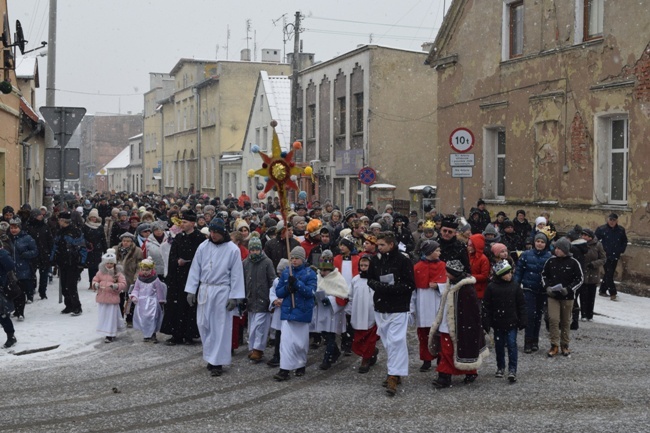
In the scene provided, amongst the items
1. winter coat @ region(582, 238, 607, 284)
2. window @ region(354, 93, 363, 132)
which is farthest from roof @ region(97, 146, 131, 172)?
winter coat @ region(582, 238, 607, 284)

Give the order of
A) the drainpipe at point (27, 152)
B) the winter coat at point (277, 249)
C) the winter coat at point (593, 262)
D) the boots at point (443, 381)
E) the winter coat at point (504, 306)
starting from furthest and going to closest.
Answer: the drainpipe at point (27, 152)
the winter coat at point (593, 262)
the winter coat at point (277, 249)
the winter coat at point (504, 306)
the boots at point (443, 381)

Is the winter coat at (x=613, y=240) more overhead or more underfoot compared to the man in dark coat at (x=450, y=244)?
more underfoot

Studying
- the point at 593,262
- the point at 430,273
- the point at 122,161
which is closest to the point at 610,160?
the point at 593,262

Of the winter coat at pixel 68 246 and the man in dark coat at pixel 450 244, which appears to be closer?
the man in dark coat at pixel 450 244

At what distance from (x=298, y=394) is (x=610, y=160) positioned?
1234 centimetres

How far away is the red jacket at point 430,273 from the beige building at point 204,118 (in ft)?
151

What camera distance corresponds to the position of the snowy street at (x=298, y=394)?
25.8ft

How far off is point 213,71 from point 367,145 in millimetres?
29392

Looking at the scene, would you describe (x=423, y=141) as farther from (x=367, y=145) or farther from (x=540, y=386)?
(x=540, y=386)

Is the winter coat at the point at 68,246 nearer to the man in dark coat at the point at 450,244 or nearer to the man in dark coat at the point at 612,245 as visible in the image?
the man in dark coat at the point at 450,244

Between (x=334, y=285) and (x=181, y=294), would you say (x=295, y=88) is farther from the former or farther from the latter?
(x=334, y=285)

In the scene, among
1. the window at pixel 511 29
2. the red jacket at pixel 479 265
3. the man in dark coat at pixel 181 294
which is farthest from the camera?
the window at pixel 511 29

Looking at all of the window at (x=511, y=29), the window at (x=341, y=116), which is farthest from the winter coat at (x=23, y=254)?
the window at (x=341, y=116)

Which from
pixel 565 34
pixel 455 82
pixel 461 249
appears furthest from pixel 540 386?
pixel 455 82
